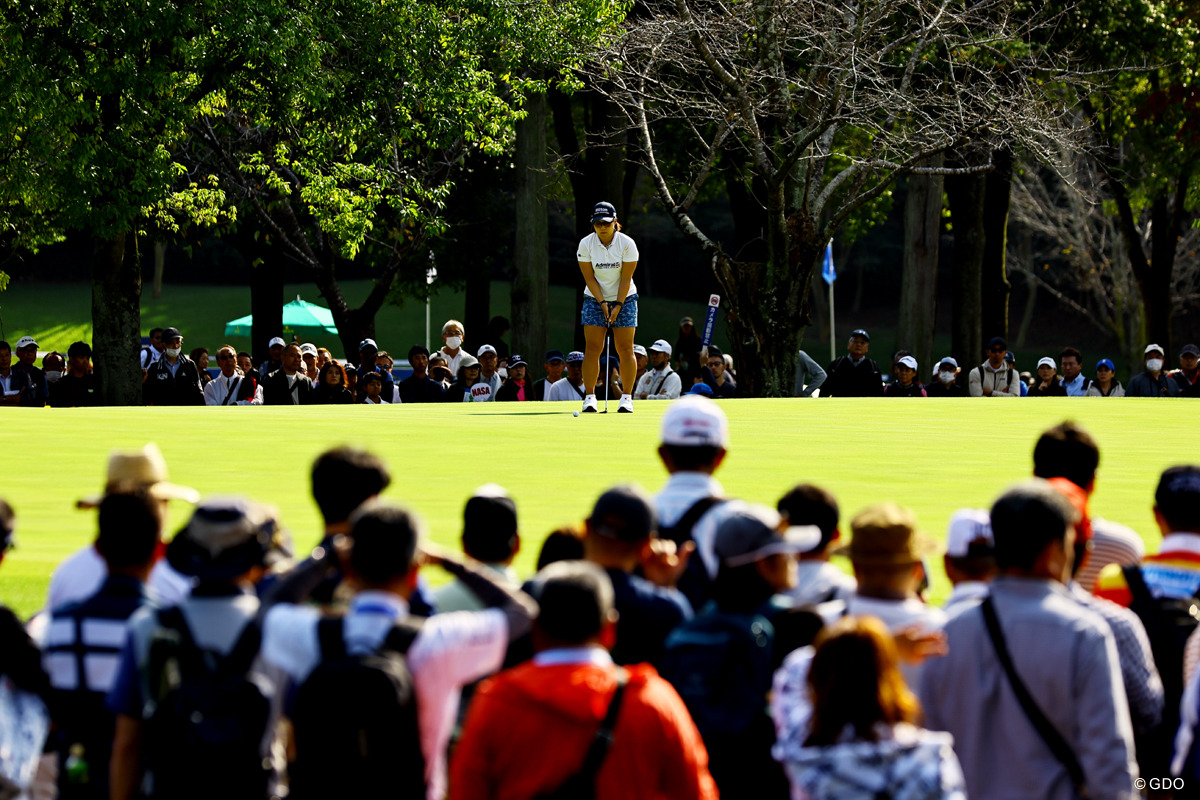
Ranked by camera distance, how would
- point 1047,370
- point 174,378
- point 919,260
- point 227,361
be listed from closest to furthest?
point 227,361 → point 174,378 → point 1047,370 → point 919,260

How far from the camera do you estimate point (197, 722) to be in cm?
421

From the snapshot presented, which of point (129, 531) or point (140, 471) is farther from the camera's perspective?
point (140, 471)

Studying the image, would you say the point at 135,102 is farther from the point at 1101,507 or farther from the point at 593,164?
the point at 1101,507

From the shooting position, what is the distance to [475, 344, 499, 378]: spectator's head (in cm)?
2053

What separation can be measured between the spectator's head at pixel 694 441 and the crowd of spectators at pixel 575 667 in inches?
25.9

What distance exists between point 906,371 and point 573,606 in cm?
1886

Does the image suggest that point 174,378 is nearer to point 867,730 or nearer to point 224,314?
point 867,730

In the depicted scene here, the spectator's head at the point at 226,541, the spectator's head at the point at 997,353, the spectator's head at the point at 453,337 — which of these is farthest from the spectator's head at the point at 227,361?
the spectator's head at the point at 226,541

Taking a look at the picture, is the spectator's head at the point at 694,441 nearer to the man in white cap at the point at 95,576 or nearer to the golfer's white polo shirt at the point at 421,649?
the golfer's white polo shirt at the point at 421,649

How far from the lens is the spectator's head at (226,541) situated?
4465 mm

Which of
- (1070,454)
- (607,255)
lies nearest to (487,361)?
(607,255)

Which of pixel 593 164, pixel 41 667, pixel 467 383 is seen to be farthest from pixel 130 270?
pixel 41 667

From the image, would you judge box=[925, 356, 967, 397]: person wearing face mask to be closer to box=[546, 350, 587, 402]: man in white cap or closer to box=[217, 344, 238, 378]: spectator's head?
box=[546, 350, 587, 402]: man in white cap

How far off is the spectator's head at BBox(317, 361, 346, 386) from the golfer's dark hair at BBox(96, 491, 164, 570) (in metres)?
15.2
